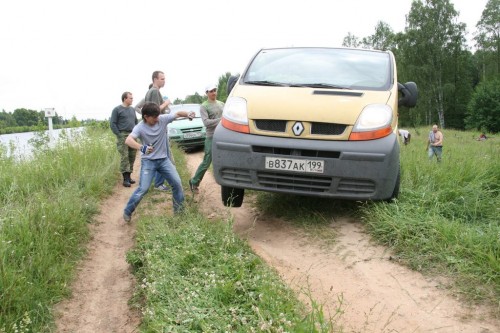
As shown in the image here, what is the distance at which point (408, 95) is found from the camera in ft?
16.0

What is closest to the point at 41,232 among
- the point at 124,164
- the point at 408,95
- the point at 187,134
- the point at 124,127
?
the point at 124,164

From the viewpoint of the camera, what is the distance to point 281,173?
4.06m

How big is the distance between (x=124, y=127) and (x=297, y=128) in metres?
4.37

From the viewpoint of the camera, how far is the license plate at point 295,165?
13.0 ft

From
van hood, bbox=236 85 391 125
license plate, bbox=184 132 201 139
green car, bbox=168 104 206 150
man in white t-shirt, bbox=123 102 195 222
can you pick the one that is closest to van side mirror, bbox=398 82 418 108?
van hood, bbox=236 85 391 125

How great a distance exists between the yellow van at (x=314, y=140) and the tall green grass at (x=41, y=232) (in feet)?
5.27

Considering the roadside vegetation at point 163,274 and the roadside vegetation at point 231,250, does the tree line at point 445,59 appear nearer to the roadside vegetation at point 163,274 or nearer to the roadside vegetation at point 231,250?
the roadside vegetation at point 231,250

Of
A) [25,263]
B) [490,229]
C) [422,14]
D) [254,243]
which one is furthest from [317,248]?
[422,14]

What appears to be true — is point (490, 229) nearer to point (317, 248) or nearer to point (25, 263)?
point (317, 248)

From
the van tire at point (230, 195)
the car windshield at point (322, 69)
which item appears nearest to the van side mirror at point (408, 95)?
the car windshield at point (322, 69)

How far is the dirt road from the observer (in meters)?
2.78

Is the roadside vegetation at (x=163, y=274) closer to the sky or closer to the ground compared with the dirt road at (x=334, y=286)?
closer to the sky

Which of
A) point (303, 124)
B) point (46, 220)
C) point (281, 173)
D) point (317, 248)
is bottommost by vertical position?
point (317, 248)

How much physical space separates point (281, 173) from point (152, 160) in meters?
1.83
